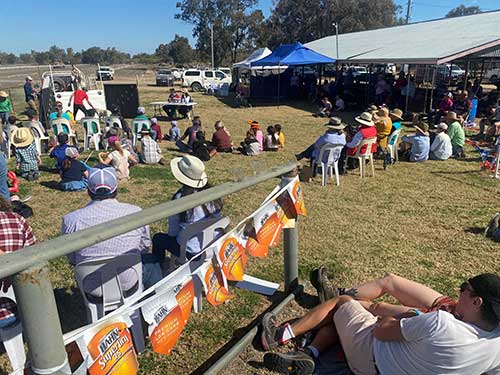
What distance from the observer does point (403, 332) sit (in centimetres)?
231

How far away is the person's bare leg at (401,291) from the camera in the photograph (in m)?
3.08

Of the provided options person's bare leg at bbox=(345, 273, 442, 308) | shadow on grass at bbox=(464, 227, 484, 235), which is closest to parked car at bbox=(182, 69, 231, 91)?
Result: shadow on grass at bbox=(464, 227, 484, 235)

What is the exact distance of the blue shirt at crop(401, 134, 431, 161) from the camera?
9281 mm

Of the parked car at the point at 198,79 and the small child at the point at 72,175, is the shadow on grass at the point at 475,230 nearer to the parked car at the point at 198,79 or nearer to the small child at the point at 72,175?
the small child at the point at 72,175

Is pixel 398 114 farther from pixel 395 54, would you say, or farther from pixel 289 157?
pixel 395 54

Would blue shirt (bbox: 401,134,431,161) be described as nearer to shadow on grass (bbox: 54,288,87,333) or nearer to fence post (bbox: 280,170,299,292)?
fence post (bbox: 280,170,299,292)

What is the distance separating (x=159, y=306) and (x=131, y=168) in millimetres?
7152

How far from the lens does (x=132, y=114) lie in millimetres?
16062

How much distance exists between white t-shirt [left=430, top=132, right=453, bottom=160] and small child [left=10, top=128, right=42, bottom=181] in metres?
8.62

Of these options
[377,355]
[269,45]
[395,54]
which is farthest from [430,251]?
[269,45]

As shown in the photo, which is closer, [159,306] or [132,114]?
[159,306]

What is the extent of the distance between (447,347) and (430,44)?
1649 cm

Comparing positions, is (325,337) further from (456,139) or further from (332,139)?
(456,139)

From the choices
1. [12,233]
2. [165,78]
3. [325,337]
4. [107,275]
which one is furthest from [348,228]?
[165,78]
